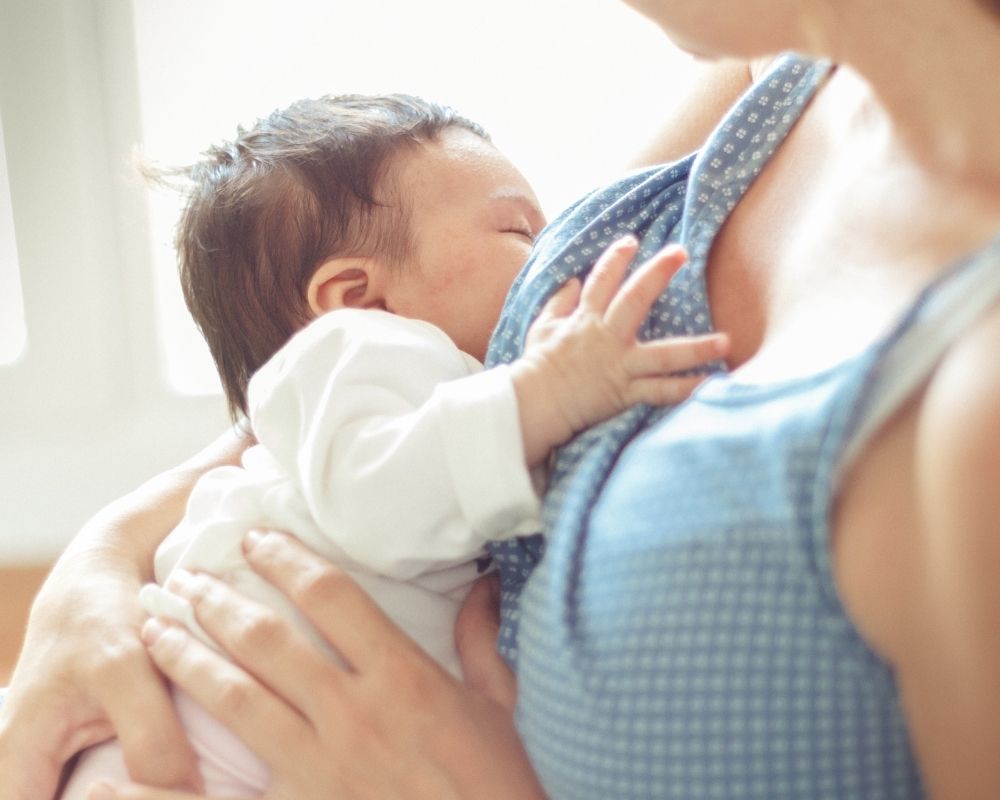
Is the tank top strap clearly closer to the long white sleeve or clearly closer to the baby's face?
the long white sleeve

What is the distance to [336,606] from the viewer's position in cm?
83

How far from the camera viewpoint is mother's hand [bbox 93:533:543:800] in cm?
77

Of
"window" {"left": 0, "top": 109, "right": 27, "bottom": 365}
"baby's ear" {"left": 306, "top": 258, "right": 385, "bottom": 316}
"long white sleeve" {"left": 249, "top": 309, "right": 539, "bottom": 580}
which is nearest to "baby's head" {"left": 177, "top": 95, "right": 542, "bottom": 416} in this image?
"baby's ear" {"left": 306, "top": 258, "right": 385, "bottom": 316}

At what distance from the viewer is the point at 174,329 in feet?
6.43

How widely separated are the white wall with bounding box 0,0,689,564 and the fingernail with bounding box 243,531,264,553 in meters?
1.12

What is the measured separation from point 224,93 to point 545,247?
1.16m

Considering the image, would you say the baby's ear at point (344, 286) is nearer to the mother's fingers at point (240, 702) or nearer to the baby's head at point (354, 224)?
the baby's head at point (354, 224)

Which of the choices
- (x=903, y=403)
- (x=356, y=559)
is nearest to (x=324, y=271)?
(x=356, y=559)

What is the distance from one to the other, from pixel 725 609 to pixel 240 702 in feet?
1.28

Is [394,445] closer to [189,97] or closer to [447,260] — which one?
[447,260]

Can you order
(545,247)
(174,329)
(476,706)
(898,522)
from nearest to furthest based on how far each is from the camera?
(898,522)
(476,706)
(545,247)
(174,329)

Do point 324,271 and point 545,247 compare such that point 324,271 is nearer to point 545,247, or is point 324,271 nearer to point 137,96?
point 545,247

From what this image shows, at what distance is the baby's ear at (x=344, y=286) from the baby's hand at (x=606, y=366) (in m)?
0.30

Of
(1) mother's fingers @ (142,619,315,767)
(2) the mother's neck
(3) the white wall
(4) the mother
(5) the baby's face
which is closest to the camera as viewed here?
(4) the mother
